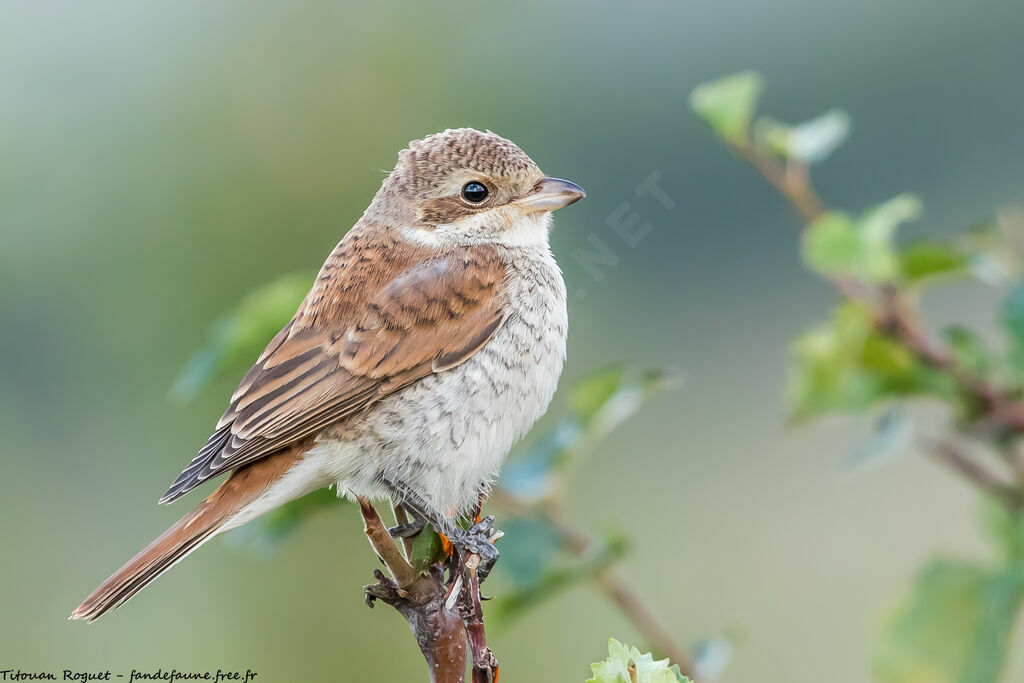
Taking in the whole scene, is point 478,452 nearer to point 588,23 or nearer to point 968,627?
point 968,627

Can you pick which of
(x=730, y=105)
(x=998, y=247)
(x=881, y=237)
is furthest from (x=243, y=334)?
(x=998, y=247)

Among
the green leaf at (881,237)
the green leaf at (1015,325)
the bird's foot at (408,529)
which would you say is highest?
the bird's foot at (408,529)

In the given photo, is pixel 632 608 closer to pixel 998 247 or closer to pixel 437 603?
pixel 437 603

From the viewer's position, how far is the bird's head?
7.73ft

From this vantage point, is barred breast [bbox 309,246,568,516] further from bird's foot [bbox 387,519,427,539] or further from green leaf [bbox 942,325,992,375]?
green leaf [bbox 942,325,992,375]

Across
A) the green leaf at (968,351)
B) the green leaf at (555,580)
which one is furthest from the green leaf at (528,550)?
the green leaf at (968,351)

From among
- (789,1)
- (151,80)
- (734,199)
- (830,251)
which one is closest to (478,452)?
(830,251)

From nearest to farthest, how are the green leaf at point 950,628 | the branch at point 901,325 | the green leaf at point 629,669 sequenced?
the green leaf at point 629,669
the green leaf at point 950,628
the branch at point 901,325

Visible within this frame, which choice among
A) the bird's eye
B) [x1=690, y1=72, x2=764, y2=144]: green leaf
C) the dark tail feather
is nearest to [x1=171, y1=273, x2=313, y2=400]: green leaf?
the dark tail feather

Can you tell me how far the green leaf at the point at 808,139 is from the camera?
1931 mm

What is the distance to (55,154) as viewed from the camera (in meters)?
5.54

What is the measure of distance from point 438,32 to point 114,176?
167 centimetres

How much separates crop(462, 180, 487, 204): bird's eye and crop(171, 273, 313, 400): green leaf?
1.64 feet

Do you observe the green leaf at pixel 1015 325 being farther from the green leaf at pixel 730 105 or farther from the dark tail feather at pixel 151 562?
the dark tail feather at pixel 151 562
